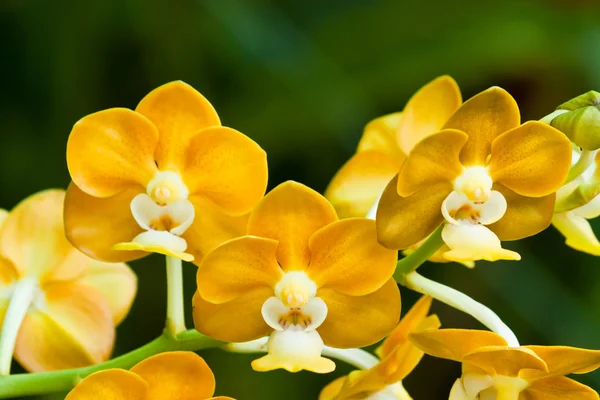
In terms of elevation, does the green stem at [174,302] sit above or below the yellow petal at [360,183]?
below

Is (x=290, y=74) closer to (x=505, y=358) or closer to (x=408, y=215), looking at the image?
(x=408, y=215)

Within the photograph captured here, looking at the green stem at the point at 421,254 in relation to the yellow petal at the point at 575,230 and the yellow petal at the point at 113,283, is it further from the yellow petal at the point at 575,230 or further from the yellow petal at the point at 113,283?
the yellow petal at the point at 113,283

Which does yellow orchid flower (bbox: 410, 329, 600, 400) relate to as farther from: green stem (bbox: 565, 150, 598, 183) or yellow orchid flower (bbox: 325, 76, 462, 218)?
yellow orchid flower (bbox: 325, 76, 462, 218)

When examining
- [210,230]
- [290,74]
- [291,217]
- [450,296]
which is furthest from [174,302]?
[290,74]

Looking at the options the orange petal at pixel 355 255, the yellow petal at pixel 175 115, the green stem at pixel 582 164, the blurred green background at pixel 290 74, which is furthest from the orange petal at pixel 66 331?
the blurred green background at pixel 290 74

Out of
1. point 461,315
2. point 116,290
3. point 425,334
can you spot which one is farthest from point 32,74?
point 425,334

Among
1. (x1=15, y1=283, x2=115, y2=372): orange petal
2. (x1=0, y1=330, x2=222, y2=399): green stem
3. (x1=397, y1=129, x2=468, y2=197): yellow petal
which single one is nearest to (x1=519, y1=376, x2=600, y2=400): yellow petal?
(x1=397, y1=129, x2=468, y2=197): yellow petal

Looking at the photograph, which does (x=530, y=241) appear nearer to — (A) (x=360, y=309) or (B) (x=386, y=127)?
(B) (x=386, y=127)
